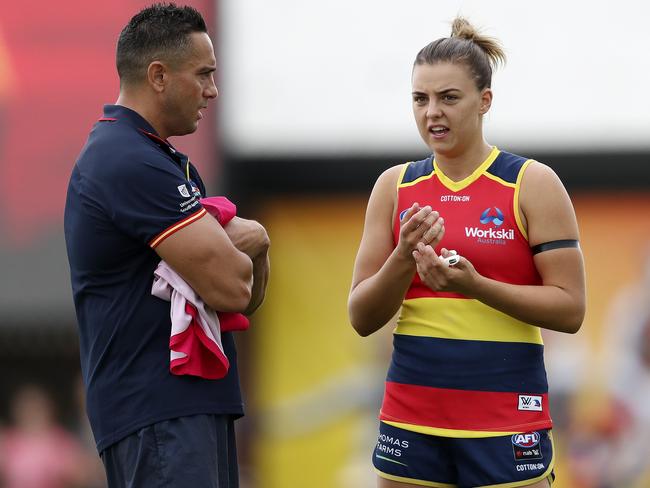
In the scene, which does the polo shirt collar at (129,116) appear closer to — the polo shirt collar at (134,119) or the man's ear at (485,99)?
the polo shirt collar at (134,119)

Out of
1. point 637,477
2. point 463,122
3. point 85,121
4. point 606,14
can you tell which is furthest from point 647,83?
point 463,122

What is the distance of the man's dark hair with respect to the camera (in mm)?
4230

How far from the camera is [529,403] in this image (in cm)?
430

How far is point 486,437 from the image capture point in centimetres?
424

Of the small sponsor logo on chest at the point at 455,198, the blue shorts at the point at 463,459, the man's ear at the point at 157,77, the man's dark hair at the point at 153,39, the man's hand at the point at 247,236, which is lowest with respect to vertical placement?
the blue shorts at the point at 463,459

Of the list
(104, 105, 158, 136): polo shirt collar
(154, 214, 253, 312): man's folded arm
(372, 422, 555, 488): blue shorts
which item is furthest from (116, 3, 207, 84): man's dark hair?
(372, 422, 555, 488): blue shorts

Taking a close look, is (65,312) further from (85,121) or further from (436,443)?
(436,443)

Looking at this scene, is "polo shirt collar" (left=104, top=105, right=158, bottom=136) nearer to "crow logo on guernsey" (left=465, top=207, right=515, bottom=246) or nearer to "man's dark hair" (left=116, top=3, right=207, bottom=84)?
"man's dark hair" (left=116, top=3, right=207, bottom=84)

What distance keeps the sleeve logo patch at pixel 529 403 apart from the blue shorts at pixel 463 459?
0.08 metres

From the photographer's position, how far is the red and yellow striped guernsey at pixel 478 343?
427 centimetres

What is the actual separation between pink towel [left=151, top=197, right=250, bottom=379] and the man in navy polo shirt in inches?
1.5

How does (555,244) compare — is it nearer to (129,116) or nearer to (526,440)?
(526,440)

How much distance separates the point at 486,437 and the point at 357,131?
23.7ft

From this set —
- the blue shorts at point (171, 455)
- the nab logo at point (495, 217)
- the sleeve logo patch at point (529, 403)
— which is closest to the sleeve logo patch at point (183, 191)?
the blue shorts at point (171, 455)
